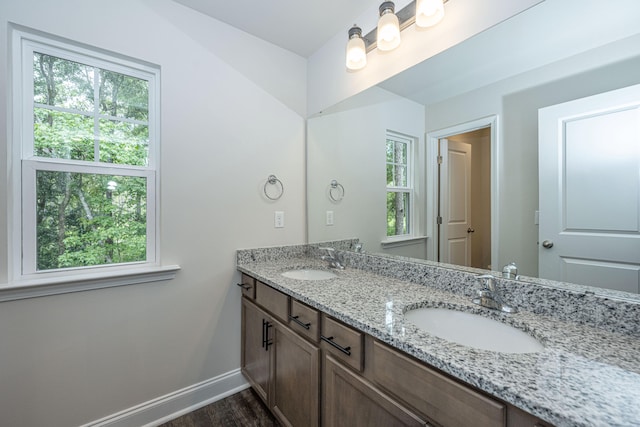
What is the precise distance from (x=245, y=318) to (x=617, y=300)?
179 cm

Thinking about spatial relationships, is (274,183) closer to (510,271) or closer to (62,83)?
(62,83)

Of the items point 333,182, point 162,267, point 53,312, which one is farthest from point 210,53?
point 53,312

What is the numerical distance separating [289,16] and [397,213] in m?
1.42

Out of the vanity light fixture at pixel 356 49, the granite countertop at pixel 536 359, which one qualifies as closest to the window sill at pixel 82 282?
the granite countertop at pixel 536 359

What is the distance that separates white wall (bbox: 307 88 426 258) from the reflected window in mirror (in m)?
0.04

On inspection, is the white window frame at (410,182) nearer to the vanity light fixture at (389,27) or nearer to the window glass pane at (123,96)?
the vanity light fixture at (389,27)

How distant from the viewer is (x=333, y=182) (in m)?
2.03

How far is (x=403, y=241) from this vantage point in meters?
1.54

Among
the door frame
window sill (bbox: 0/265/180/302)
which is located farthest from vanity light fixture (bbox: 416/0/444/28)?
window sill (bbox: 0/265/180/302)

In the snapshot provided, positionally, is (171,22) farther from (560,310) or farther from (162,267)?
(560,310)

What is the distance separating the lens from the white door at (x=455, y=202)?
1236 millimetres

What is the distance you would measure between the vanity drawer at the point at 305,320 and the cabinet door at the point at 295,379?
0.12 ft

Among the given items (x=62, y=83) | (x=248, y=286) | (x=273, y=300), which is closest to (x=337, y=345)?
(x=273, y=300)

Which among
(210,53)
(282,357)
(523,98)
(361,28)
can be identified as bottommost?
(282,357)
